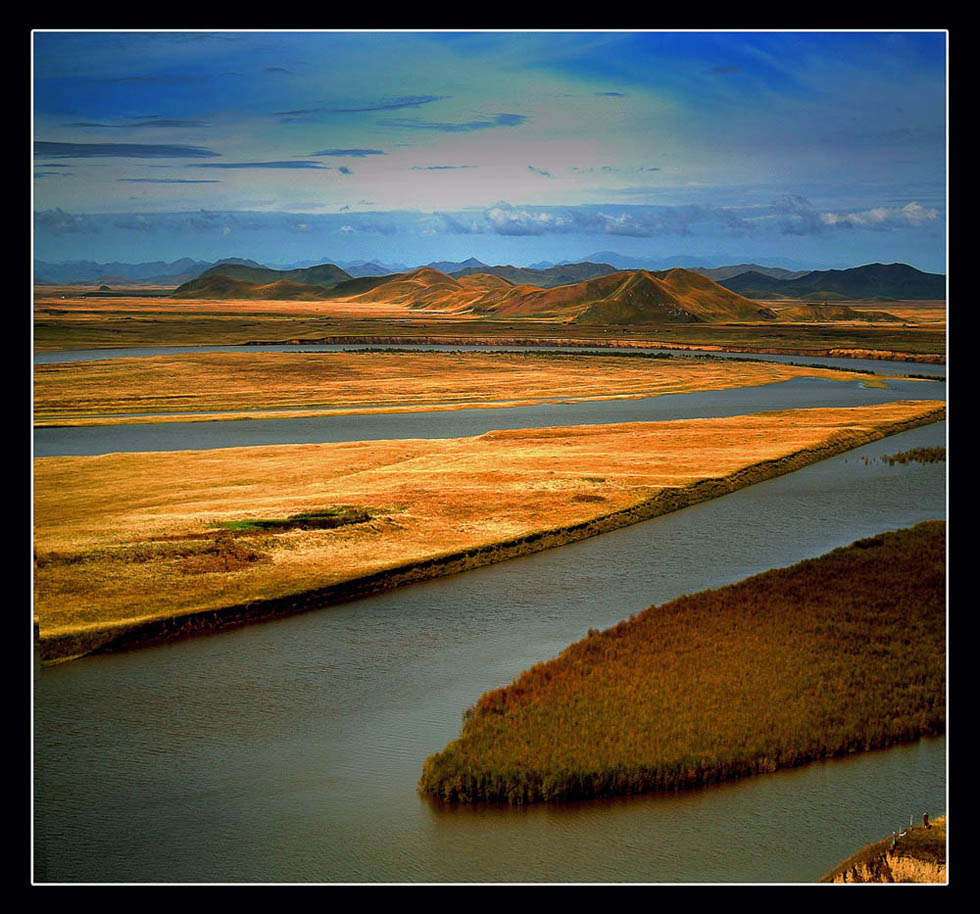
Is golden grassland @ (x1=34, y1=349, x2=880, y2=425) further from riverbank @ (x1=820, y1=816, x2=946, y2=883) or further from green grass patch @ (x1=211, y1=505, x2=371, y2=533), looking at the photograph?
riverbank @ (x1=820, y1=816, x2=946, y2=883)

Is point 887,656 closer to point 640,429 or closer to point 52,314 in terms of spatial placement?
point 640,429

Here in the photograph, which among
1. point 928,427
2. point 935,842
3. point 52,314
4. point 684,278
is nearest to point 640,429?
point 928,427

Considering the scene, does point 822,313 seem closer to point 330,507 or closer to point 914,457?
point 914,457

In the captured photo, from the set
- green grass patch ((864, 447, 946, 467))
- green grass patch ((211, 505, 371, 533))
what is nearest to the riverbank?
green grass patch ((211, 505, 371, 533))

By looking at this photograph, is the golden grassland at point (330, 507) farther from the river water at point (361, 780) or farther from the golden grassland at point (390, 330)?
the golden grassland at point (390, 330)

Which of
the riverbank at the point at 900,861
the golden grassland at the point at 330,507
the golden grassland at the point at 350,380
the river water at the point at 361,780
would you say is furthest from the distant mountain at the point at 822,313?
the riverbank at the point at 900,861

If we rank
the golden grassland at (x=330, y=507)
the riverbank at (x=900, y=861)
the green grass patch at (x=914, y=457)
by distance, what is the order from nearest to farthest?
the riverbank at (x=900, y=861) < the golden grassland at (x=330, y=507) < the green grass patch at (x=914, y=457)
